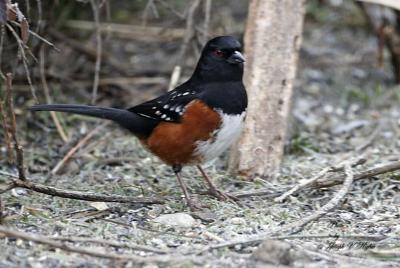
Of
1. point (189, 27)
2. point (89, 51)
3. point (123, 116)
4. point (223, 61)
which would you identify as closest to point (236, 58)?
point (223, 61)

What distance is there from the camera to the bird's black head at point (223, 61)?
12.4 ft

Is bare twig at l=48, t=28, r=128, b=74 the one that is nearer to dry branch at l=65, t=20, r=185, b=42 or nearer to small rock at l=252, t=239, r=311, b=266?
dry branch at l=65, t=20, r=185, b=42

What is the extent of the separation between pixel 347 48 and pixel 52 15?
278 centimetres

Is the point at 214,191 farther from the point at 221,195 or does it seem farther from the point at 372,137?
the point at 372,137

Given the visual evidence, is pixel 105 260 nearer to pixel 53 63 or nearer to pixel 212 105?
pixel 212 105

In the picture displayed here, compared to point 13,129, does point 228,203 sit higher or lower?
lower

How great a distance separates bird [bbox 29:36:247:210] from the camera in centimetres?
362

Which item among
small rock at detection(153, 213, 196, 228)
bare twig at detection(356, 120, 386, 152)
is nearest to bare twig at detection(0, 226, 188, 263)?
small rock at detection(153, 213, 196, 228)

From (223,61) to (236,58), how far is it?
3.0 inches

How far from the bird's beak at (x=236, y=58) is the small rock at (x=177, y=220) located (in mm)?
794

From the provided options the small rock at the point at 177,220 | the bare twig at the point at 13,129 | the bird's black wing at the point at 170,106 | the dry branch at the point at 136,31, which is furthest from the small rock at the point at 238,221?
the dry branch at the point at 136,31

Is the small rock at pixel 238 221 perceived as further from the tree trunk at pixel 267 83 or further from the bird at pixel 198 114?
the tree trunk at pixel 267 83

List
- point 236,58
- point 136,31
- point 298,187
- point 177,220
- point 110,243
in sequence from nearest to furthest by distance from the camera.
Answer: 1. point 110,243
2. point 177,220
3. point 298,187
4. point 236,58
5. point 136,31

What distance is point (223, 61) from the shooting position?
381 centimetres
